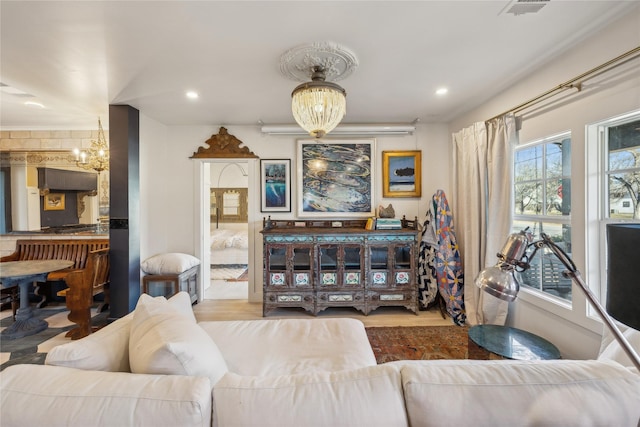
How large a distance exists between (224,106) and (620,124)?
3378 mm

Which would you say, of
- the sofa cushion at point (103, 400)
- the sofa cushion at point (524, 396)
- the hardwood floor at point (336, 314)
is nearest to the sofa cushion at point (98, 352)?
the sofa cushion at point (103, 400)

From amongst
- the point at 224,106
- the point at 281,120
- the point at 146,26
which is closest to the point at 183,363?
the point at 146,26

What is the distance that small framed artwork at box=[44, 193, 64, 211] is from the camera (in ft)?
11.8

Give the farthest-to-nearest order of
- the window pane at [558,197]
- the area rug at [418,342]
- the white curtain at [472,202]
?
the white curtain at [472,202], the area rug at [418,342], the window pane at [558,197]

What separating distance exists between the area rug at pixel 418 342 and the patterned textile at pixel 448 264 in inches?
10.7

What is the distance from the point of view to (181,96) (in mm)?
2566

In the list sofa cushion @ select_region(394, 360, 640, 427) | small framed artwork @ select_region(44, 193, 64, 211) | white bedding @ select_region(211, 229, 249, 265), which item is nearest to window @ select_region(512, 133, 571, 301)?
sofa cushion @ select_region(394, 360, 640, 427)

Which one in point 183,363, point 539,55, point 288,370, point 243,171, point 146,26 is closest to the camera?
point 183,363

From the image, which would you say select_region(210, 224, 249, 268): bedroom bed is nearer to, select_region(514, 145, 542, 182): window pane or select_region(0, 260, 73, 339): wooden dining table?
select_region(0, 260, 73, 339): wooden dining table

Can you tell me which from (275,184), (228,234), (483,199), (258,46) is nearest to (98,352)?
(258,46)

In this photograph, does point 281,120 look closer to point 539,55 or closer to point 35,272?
point 539,55

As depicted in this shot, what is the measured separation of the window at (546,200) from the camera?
198 cm

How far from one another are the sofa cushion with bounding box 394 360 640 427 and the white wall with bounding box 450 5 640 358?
1.24 meters

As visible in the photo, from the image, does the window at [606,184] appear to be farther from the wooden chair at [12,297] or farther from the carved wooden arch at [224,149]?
the wooden chair at [12,297]
